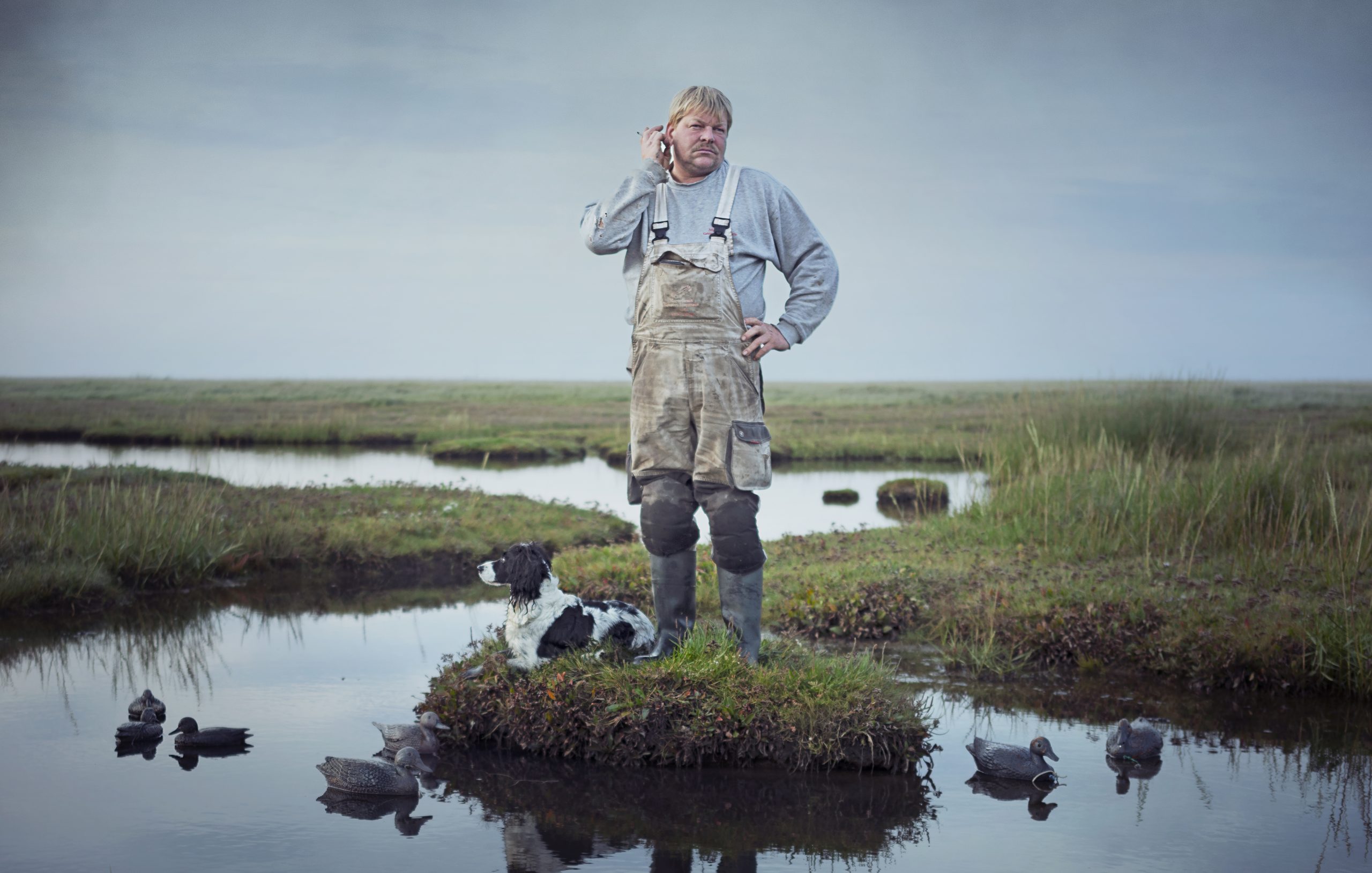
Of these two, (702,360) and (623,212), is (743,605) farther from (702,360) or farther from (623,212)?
(623,212)

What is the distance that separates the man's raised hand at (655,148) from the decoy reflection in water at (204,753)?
162 inches

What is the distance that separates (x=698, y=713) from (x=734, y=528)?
1065mm

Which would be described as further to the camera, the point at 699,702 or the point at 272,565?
the point at 272,565

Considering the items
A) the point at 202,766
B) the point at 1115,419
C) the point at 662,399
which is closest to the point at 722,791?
the point at 662,399

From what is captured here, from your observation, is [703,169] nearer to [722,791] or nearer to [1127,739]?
[722,791]

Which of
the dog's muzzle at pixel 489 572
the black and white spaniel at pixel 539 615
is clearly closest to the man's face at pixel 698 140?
the black and white spaniel at pixel 539 615

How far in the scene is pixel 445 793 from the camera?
5.47 meters

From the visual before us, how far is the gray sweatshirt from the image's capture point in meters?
6.19

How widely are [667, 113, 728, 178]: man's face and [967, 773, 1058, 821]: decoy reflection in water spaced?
371 centimetres

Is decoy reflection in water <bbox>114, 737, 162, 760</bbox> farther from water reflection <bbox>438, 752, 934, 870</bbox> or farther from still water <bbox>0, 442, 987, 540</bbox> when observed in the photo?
still water <bbox>0, 442, 987, 540</bbox>

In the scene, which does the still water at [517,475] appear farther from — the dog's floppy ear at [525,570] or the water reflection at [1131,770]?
the dog's floppy ear at [525,570]

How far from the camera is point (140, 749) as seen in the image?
6129 millimetres

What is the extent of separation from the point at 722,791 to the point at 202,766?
2853mm

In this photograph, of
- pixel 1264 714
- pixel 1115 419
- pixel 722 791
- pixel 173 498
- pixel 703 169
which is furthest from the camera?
pixel 1115 419
